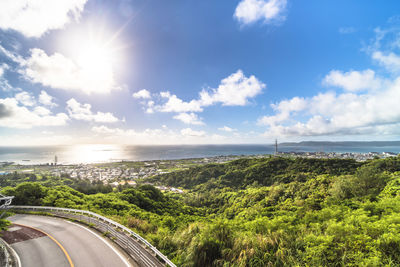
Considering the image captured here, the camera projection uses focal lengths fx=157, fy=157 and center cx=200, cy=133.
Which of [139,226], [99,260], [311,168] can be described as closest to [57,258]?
[99,260]

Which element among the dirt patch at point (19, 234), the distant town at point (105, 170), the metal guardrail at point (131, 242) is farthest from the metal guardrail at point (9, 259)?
the distant town at point (105, 170)

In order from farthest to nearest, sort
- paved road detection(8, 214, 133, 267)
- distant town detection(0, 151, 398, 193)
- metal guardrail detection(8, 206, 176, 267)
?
distant town detection(0, 151, 398, 193), paved road detection(8, 214, 133, 267), metal guardrail detection(8, 206, 176, 267)

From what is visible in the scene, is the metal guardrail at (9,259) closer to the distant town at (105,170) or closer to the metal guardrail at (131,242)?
the metal guardrail at (131,242)

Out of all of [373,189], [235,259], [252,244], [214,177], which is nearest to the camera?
[235,259]

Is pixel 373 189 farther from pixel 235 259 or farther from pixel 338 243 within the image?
pixel 235 259

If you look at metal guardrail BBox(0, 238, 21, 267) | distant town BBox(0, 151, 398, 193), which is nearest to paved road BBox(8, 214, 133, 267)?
metal guardrail BBox(0, 238, 21, 267)

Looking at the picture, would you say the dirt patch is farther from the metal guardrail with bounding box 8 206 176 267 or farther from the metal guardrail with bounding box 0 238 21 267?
the metal guardrail with bounding box 8 206 176 267

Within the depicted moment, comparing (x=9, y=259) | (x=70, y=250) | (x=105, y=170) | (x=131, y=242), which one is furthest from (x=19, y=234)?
(x=105, y=170)
